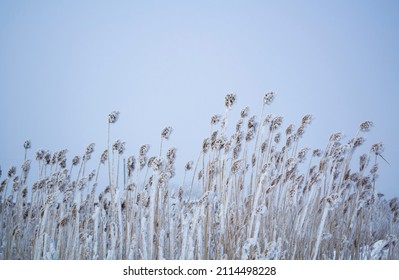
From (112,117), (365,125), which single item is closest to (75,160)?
(112,117)

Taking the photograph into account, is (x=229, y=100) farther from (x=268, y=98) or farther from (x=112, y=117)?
(x=112, y=117)

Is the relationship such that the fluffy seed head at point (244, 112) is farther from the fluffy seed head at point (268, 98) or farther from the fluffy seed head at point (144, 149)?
the fluffy seed head at point (144, 149)

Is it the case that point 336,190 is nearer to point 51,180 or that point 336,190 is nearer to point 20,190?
point 51,180

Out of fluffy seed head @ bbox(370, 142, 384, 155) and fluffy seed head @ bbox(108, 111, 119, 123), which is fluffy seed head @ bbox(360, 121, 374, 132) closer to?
fluffy seed head @ bbox(370, 142, 384, 155)

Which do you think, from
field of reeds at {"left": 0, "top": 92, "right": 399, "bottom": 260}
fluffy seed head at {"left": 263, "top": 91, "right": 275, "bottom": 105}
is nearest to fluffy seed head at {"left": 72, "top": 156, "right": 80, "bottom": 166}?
field of reeds at {"left": 0, "top": 92, "right": 399, "bottom": 260}

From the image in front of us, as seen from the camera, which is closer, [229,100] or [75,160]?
[229,100]

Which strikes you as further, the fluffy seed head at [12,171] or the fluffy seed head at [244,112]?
the fluffy seed head at [12,171]

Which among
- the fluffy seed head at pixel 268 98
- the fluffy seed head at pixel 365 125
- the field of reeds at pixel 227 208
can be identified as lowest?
the field of reeds at pixel 227 208

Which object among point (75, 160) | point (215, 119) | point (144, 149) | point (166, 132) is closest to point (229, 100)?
point (215, 119)

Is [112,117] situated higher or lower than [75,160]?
higher

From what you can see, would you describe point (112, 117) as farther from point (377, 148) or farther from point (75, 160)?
point (377, 148)

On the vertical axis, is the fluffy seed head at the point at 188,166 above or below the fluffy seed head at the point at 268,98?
below

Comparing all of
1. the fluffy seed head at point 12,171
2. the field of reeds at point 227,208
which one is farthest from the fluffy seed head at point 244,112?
the fluffy seed head at point 12,171
